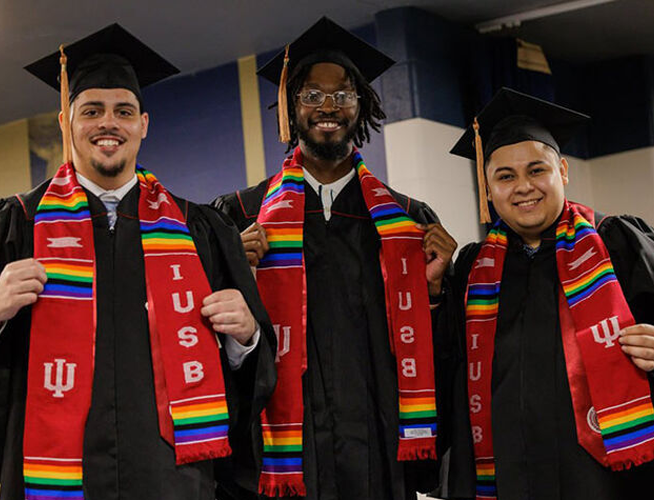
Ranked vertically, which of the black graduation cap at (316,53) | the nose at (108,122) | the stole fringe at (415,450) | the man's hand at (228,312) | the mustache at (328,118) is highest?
the black graduation cap at (316,53)

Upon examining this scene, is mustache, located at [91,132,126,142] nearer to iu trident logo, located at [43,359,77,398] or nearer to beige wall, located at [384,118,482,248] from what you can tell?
iu trident logo, located at [43,359,77,398]

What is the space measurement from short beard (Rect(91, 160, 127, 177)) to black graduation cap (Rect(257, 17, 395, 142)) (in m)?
0.77

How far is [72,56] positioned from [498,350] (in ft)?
5.24

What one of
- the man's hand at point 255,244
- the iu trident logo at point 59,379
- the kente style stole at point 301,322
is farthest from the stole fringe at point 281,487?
the iu trident logo at point 59,379

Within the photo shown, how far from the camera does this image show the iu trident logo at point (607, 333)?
9.21 ft

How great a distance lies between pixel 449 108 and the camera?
5.91 m

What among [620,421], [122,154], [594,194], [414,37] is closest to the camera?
[122,154]

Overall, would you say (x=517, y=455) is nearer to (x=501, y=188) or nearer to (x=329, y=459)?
(x=329, y=459)

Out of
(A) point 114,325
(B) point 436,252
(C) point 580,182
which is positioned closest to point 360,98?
(B) point 436,252

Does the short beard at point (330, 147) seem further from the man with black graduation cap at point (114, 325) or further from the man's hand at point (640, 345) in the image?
the man's hand at point (640, 345)

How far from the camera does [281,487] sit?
287 centimetres

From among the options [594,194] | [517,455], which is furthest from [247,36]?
[517,455]

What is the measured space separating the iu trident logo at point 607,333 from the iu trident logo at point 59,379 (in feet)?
5.05

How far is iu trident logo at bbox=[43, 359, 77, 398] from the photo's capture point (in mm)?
2332
